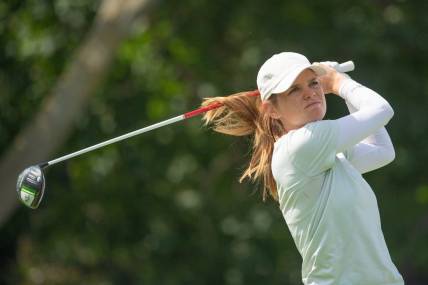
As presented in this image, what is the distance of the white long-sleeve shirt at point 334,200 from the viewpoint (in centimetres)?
355

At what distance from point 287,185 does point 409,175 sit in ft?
26.8

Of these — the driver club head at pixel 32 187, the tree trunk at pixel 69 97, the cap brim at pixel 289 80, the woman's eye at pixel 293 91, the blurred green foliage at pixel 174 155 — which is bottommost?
the blurred green foliage at pixel 174 155

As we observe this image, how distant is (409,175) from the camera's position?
38.1ft

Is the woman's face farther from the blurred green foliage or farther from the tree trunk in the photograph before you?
the blurred green foliage

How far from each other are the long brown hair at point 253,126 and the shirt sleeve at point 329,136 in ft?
0.86

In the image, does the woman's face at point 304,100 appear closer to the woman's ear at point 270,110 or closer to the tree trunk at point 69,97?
the woman's ear at point 270,110

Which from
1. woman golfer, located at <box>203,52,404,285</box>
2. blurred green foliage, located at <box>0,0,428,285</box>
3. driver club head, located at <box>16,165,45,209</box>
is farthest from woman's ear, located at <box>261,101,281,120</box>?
blurred green foliage, located at <box>0,0,428,285</box>

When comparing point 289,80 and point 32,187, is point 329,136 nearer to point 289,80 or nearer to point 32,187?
point 289,80

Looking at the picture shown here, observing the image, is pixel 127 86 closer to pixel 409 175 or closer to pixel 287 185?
pixel 409 175

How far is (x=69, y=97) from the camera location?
10305mm

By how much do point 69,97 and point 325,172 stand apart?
6.91 meters

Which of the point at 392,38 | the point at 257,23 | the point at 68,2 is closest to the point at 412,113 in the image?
the point at 392,38

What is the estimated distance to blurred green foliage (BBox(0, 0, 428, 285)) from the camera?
11.5 metres

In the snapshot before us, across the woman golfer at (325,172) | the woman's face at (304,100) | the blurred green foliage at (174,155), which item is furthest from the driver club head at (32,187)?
the blurred green foliage at (174,155)
